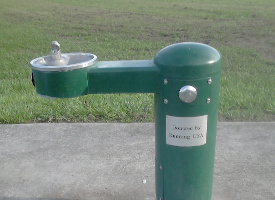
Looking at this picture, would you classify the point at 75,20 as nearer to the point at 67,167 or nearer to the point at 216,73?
the point at 67,167

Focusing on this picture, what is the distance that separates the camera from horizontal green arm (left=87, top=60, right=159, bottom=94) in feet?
5.07

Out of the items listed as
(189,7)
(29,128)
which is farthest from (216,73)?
(189,7)

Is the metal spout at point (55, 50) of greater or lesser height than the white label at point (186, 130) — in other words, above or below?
above

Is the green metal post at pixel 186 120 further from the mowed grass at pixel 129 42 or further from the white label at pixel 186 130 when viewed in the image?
the mowed grass at pixel 129 42

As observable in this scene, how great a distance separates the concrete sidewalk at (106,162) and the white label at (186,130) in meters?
0.69

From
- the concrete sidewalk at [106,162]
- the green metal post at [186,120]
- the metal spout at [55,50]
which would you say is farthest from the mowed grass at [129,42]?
the metal spout at [55,50]

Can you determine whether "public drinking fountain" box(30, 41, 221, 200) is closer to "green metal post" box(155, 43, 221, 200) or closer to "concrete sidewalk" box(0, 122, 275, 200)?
"green metal post" box(155, 43, 221, 200)

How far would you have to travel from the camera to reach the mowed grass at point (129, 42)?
3271mm

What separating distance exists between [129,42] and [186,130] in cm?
604

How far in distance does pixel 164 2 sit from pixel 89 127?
11.3m

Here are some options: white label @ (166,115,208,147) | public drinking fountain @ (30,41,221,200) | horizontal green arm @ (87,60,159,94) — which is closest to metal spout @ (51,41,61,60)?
public drinking fountain @ (30,41,221,200)

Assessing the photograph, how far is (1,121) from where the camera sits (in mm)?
3150

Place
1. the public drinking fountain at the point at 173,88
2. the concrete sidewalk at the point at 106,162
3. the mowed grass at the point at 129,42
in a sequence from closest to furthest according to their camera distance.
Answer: the public drinking fountain at the point at 173,88
the concrete sidewalk at the point at 106,162
the mowed grass at the point at 129,42

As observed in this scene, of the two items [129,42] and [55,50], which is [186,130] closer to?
[55,50]
